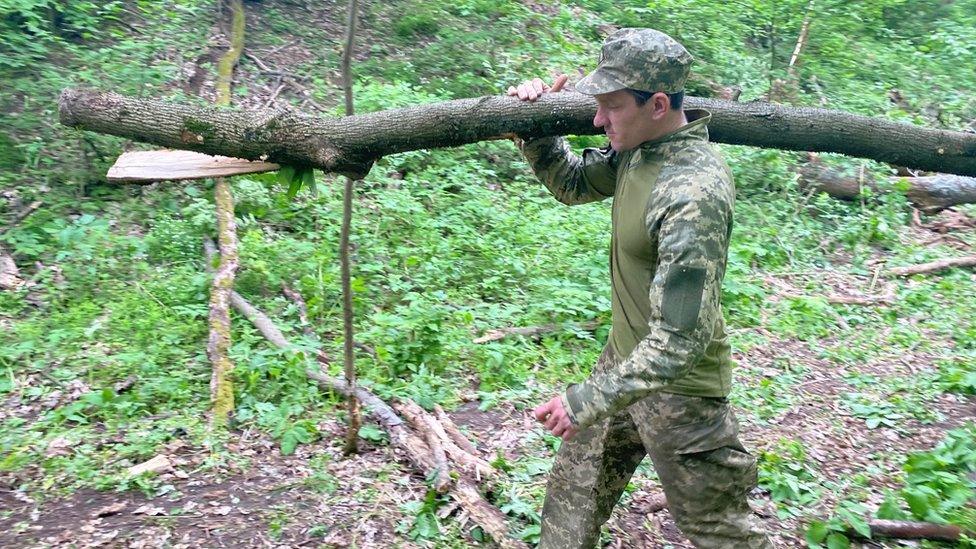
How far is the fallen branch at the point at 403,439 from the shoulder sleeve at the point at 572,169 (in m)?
1.68

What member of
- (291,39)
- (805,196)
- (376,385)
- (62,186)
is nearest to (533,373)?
(376,385)

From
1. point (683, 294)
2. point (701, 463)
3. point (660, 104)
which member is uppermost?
point (660, 104)

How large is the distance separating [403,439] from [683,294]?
2517 millimetres

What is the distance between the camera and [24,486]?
4.18 m

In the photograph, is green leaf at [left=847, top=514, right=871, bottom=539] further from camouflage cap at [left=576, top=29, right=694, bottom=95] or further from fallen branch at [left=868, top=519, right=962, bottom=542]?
camouflage cap at [left=576, top=29, right=694, bottom=95]

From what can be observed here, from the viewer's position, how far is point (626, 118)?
2854 millimetres

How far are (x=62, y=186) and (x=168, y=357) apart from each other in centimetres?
286

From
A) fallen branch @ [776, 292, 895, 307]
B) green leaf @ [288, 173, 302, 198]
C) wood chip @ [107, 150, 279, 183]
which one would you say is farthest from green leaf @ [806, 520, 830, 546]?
fallen branch @ [776, 292, 895, 307]

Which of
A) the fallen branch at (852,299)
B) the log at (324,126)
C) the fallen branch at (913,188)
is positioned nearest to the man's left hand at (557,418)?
the log at (324,126)

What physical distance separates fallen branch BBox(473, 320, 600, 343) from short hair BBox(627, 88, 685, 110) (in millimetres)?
3282

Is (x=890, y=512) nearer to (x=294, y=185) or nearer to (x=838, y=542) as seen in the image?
(x=838, y=542)

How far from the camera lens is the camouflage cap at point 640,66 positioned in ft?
8.91

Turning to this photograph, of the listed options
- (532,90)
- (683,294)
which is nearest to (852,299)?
(532,90)

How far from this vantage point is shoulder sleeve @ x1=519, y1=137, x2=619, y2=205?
3.37m
